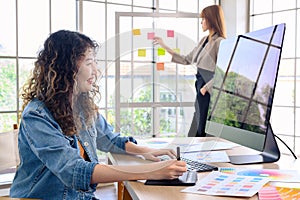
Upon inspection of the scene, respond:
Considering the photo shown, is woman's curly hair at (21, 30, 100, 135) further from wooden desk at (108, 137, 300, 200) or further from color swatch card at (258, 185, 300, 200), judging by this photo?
color swatch card at (258, 185, 300, 200)

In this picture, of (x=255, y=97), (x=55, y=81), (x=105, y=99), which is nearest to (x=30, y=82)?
(x=55, y=81)

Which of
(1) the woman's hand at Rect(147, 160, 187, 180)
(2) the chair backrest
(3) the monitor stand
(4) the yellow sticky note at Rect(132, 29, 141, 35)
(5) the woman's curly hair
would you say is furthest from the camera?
(2) the chair backrest

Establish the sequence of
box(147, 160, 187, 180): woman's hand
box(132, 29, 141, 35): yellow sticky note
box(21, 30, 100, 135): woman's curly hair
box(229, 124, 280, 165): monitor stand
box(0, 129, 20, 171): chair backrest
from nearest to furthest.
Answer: box(132, 29, 141, 35): yellow sticky note < box(147, 160, 187, 180): woman's hand < box(21, 30, 100, 135): woman's curly hair < box(229, 124, 280, 165): monitor stand < box(0, 129, 20, 171): chair backrest

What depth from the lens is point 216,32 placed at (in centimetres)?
152

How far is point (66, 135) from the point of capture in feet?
4.23

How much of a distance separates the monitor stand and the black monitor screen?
86 millimetres

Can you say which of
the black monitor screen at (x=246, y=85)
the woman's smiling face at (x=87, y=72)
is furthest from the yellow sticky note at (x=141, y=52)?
the black monitor screen at (x=246, y=85)

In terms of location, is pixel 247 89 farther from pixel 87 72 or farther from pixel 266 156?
pixel 87 72

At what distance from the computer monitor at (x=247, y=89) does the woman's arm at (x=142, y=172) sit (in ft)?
0.66

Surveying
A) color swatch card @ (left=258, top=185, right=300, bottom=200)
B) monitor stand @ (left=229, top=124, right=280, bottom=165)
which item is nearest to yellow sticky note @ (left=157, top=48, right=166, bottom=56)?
color swatch card @ (left=258, top=185, right=300, bottom=200)

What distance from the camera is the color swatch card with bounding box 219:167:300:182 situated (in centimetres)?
116

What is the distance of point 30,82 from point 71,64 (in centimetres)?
23

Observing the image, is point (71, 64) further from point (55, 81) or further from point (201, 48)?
point (201, 48)

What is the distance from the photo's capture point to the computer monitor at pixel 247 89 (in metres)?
1.26
